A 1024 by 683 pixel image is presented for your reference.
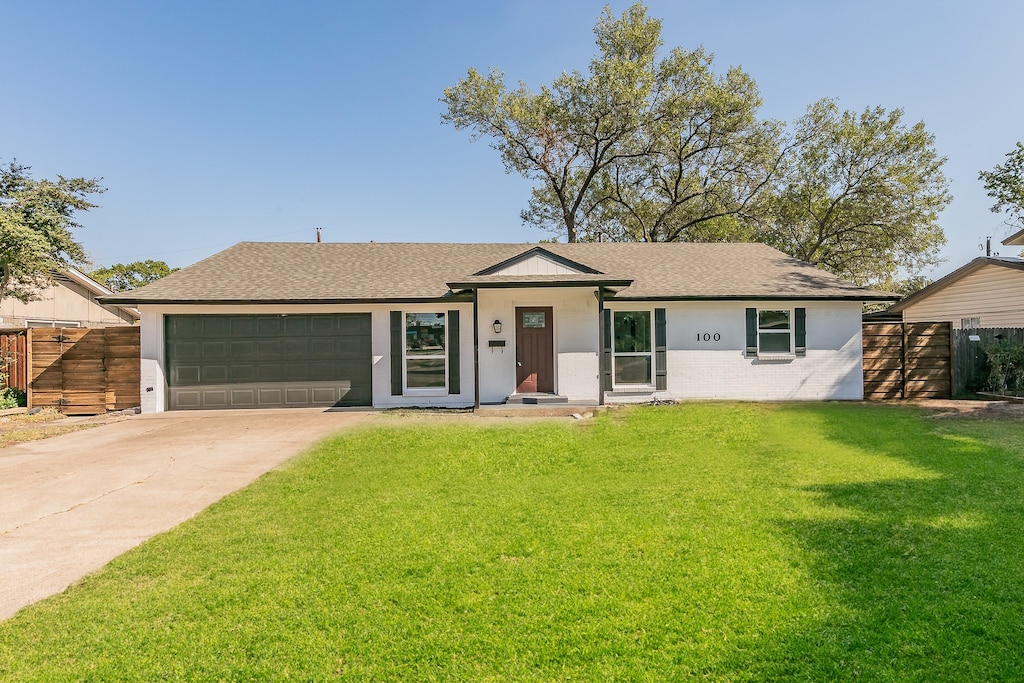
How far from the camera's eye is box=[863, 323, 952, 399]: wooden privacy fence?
12.9 m

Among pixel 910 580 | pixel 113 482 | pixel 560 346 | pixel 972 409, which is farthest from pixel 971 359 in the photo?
pixel 113 482

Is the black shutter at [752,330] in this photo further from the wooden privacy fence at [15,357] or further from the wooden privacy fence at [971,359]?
the wooden privacy fence at [15,357]

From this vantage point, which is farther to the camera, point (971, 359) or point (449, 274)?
point (449, 274)

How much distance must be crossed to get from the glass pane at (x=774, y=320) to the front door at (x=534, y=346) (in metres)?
5.45

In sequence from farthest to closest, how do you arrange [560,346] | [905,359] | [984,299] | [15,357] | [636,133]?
[636,133], [984,299], [905,359], [560,346], [15,357]

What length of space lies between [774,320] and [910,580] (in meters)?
10.4

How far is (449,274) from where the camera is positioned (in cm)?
1360

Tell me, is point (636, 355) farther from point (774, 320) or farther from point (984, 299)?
point (984, 299)

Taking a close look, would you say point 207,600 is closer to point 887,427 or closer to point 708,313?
point 887,427

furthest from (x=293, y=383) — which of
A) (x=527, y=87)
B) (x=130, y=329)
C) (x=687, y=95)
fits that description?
(x=687, y=95)

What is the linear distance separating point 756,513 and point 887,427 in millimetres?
6177

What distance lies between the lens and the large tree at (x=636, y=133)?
22844mm

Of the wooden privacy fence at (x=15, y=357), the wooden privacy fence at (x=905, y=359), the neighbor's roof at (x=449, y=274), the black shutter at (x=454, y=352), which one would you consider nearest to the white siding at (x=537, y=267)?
the neighbor's roof at (x=449, y=274)

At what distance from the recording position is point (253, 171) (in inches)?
699
